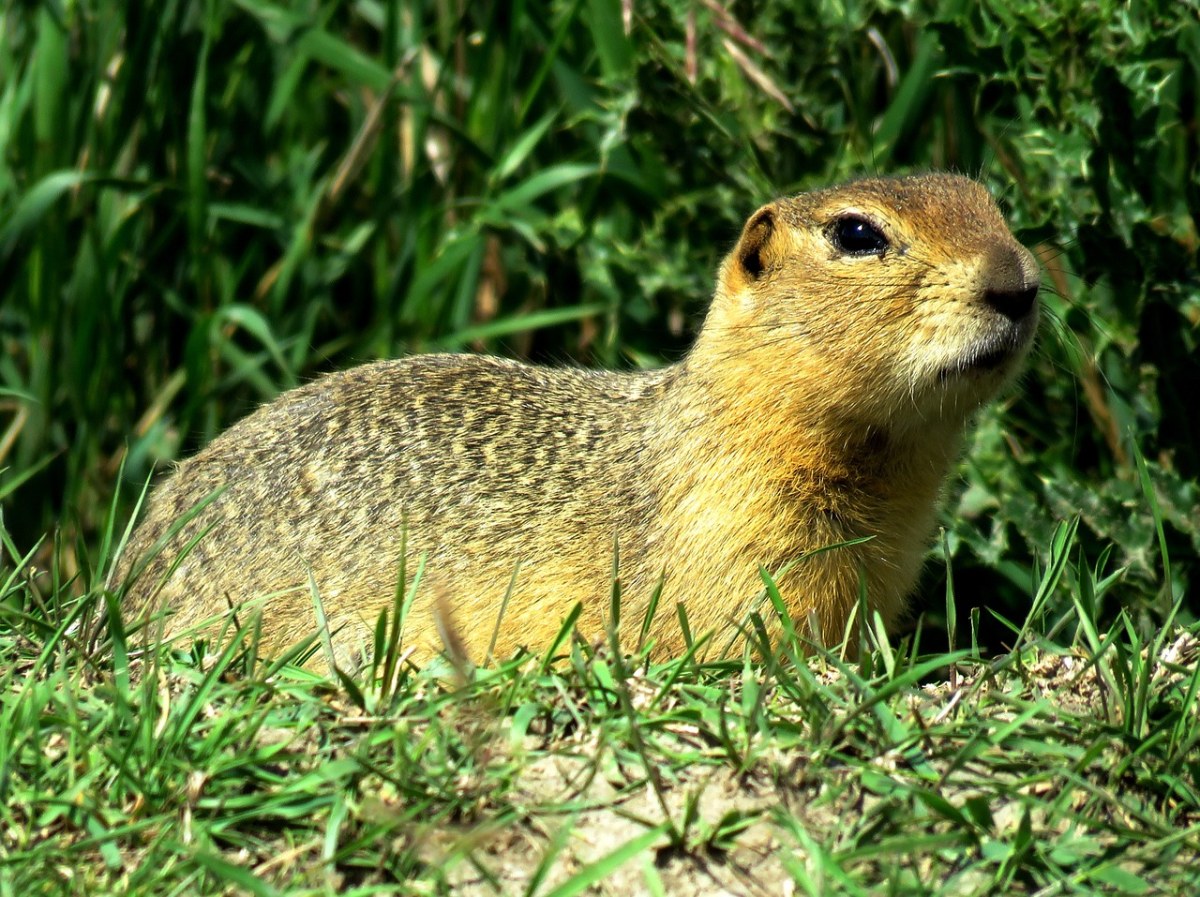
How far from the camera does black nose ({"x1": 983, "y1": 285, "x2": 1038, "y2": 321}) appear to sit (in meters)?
3.35

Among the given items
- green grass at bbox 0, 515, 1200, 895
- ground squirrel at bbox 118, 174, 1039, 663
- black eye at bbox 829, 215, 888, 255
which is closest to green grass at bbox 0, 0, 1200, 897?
green grass at bbox 0, 515, 1200, 895

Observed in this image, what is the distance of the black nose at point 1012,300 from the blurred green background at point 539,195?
1.09 m

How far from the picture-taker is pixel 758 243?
392 centimetres

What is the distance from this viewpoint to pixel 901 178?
389 centimetres

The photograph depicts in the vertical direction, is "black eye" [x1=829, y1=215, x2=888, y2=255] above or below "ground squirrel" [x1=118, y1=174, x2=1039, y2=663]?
above

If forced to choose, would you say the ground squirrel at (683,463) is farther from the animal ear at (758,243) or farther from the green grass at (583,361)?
the green grass at (583,361)

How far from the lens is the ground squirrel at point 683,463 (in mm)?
3516

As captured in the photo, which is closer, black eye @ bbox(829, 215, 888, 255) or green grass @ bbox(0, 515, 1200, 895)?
green grass @ bbox(0, 515, 1200, 895)

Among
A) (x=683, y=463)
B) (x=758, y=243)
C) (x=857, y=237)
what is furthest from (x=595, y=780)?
(x=758, y=243)

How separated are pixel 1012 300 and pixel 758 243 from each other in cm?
77

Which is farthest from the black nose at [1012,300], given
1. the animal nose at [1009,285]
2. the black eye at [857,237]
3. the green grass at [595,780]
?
the green grass at [595,780]

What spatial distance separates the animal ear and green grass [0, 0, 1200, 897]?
2.87 ft

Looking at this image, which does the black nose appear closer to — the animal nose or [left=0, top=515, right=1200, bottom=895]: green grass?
the animal nose

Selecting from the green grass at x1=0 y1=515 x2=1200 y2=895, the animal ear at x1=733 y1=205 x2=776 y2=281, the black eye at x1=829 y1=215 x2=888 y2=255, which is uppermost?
the black eye at x1=829 y1=215 x2=888 y2=255
